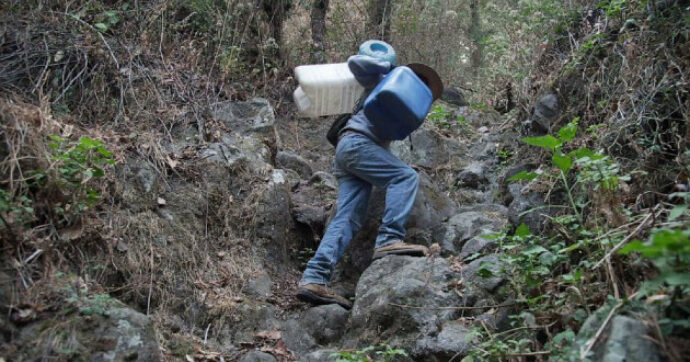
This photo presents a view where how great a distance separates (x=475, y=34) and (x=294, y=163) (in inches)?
264

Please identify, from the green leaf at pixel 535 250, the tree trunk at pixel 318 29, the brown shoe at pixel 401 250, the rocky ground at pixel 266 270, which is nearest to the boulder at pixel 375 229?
the rocky ground at pixel 266 270

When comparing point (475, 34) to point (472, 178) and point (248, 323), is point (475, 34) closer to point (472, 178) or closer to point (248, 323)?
point (472, 178)

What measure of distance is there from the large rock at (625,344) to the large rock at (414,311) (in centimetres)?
119

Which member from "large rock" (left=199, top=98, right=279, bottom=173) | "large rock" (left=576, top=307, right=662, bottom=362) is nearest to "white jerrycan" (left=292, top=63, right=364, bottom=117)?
"large rock" (left=199, top=98, right=279, bottom=173)

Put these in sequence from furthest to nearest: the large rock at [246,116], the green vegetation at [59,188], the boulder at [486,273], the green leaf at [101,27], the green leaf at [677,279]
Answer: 1. the large rock at [246,116]
2. the green leaf at [101,27]
3. the boulder at [486,273]
4. the green vegetation at [59,188]
5. the green leaf at [677,279]

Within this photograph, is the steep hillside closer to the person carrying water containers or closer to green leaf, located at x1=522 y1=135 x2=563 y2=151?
green leaf, located at x1=522 y1=135 x2=563 y2=151

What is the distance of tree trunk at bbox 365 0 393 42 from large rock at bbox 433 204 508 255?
4.66m

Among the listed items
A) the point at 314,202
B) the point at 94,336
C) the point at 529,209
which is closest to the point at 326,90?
the point at 314,202

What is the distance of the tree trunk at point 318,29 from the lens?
8.75 meters

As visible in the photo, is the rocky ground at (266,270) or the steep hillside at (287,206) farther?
the rocky ground at (266,270)

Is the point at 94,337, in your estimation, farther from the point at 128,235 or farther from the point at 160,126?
the point at 160,126

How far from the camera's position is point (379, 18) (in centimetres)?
960

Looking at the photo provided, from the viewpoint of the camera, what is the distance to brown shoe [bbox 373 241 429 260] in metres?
4.88

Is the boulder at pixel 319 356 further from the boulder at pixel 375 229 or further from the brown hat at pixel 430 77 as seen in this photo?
the brown hat at pixel 430 77
